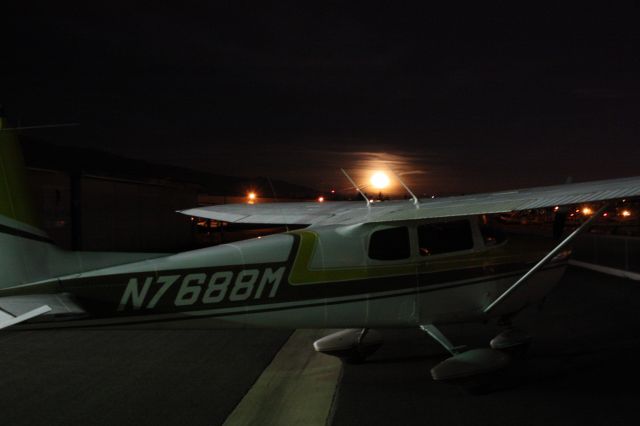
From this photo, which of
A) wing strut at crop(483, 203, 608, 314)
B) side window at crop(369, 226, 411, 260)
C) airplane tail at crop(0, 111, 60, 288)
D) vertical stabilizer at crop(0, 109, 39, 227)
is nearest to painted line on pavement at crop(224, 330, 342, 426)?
side window at crop(369, 226, 411, 260)

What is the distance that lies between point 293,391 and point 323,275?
1.30 metres

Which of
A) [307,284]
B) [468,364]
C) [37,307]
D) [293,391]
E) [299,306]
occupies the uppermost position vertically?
[37,307]

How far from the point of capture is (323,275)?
5.93 metres

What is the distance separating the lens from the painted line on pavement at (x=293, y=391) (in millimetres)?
5043

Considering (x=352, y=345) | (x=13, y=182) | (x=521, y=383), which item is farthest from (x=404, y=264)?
(x=13, y=182)

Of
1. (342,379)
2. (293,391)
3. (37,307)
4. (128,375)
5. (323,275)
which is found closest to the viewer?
(37,307)

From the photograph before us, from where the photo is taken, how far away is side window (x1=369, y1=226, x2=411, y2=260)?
6082 millimetres

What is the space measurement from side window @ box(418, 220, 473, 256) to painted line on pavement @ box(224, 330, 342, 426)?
1902 millimetres

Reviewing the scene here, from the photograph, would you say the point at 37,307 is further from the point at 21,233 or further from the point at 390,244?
the point at 390,244

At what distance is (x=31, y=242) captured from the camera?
561 cm

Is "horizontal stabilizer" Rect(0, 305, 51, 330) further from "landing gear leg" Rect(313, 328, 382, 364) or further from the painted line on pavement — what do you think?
"landing gear leg" Rect(313, 328, 382, 364)

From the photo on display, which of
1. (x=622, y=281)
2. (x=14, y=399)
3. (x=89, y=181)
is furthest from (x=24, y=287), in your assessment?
(x=89, y=181)

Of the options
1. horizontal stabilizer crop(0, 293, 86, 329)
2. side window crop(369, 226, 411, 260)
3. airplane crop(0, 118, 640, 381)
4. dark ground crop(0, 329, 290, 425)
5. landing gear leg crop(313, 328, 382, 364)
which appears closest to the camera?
horizontal stabilizer crop(0, 293, 86, 329)

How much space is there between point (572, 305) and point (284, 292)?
7.20 m
